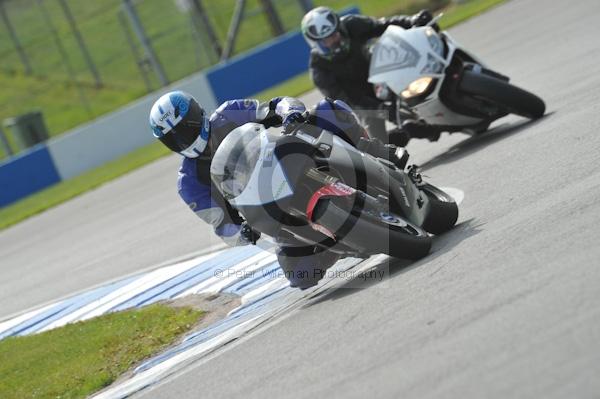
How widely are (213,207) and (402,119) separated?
3.78m

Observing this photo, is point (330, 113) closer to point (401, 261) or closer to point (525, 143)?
point (401, 261)

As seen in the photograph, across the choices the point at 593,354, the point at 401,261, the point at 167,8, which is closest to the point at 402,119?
the point at 401,261

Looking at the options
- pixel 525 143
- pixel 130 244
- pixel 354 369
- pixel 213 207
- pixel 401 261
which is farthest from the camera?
pixel 130 244

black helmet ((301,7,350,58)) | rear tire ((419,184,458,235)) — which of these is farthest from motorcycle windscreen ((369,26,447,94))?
rear tire ((419,184,458,235))

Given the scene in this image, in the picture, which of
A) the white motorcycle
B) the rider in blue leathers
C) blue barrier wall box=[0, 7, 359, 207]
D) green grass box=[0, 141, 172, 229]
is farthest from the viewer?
blue barrier wall box=[0, 7, 359, 207]

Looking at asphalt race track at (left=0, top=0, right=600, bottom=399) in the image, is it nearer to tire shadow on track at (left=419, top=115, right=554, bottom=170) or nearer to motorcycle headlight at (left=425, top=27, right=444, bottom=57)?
tire shadow on track at (left=419, top=115, right=554, bottom=170)

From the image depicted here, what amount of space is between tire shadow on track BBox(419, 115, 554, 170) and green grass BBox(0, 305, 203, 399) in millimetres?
3440

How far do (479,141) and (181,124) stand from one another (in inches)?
164

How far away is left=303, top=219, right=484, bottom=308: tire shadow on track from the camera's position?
23.5 feet

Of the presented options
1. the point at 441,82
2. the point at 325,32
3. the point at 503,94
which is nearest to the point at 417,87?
the point at 441,82

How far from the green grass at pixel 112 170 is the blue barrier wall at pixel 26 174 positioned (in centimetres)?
41

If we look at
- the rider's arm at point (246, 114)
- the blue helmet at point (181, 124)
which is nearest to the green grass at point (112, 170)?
the rider's arm at point (246, 114)

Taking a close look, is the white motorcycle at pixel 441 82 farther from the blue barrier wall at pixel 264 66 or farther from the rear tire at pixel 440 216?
the blue barrier wall at pixel 264 66

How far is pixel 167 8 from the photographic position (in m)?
26.7
